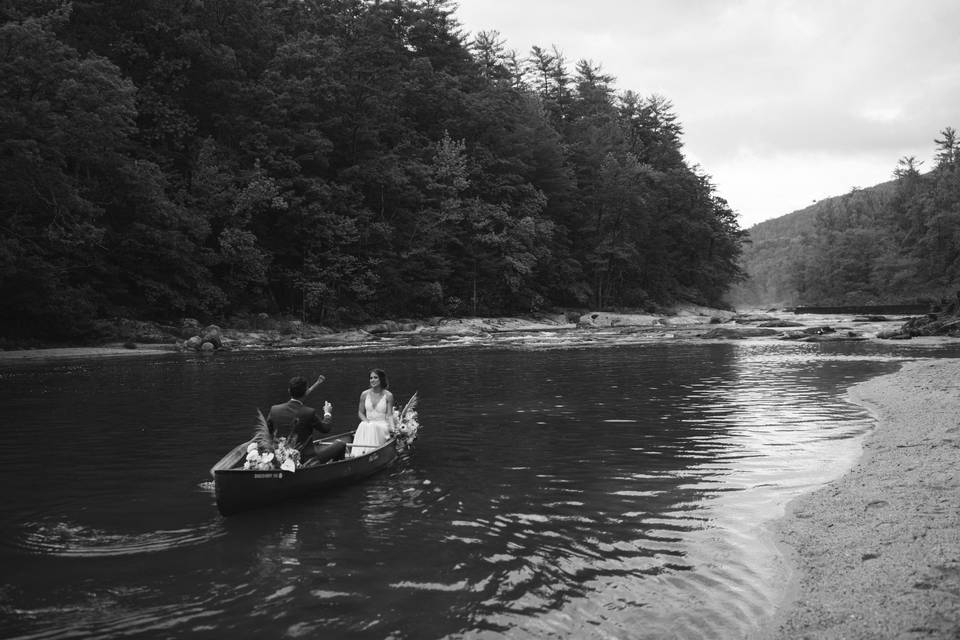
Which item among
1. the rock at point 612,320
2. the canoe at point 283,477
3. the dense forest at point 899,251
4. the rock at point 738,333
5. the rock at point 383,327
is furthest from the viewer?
the dense forest at point 899,251

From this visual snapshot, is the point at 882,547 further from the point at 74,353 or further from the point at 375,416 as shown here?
the point at 74,353

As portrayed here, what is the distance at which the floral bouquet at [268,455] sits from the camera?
26.5 feet

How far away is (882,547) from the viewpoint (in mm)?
5707

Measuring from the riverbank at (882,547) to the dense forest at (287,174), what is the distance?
105 ft

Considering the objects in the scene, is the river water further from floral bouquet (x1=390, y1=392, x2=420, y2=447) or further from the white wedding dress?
the white wedding dress

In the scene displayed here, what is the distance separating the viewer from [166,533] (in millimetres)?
7285

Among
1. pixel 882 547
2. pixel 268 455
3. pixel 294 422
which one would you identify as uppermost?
pixel 294 422

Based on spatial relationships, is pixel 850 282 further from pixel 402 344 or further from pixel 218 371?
pixel 218 371

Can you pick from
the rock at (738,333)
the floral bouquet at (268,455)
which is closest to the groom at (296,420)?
the floral bouquet at (268,455)

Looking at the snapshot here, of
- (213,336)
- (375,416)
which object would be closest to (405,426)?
(375,416)

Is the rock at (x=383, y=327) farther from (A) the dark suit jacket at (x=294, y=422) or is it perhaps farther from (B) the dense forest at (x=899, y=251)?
(B) the dense forest at (x=899, y=251)

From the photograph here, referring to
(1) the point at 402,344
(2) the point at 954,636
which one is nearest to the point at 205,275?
(1) the point at 402,344

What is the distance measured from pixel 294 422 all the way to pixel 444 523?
10.0ft

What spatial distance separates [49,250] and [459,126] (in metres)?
38.1
